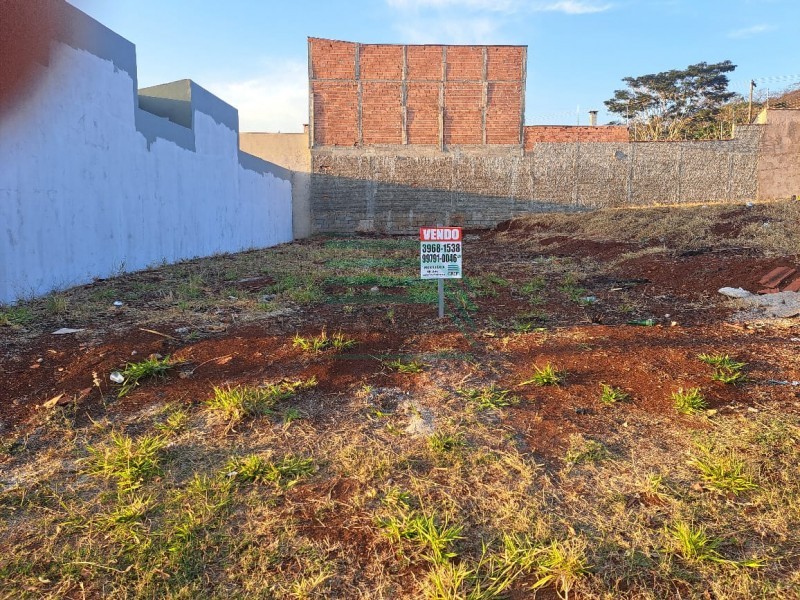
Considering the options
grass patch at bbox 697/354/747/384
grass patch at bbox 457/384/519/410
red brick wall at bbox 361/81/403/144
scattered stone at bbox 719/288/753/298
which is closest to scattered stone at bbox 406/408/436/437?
grass patch at bbox 457/384/519/410

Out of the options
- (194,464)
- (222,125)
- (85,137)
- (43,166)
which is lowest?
(194,464)

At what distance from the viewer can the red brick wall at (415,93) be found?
19.6m

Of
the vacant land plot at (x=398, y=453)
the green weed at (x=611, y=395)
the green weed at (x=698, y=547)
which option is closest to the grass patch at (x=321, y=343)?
the vacant land plot at (x=398, y=453)

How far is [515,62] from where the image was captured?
19719 millimetres

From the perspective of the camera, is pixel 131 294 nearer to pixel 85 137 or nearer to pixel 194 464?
pixel 85 137

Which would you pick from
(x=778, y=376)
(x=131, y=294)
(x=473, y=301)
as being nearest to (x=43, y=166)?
(x=131, y=294)

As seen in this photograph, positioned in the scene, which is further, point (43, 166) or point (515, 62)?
point (515, 62)

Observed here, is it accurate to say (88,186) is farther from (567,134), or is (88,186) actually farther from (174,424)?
(567,134)

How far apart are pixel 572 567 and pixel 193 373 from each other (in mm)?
2745

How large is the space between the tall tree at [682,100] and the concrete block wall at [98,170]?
3257 centimetres

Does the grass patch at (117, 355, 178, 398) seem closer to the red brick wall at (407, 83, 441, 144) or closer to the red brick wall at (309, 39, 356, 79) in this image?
the red brick wall at (407, 83, 441, 144)

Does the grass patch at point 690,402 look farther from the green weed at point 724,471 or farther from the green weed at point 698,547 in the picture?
the green weed at point 698,547

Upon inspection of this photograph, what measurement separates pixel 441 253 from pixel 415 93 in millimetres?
17057

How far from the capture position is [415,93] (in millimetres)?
19781
